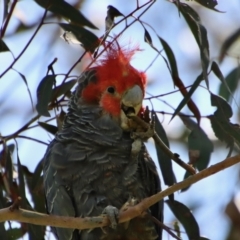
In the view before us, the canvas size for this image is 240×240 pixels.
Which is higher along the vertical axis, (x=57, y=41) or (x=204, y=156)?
(x=57, y=41)

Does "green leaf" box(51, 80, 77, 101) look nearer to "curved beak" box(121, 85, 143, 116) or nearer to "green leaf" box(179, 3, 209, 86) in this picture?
"curved beak" box(121, 85, 143, 116)

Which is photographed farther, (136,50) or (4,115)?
(4,115)

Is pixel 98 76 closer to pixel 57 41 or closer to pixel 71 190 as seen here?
pixel 71 190

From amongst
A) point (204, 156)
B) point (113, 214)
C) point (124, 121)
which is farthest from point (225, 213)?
point (113, 214)

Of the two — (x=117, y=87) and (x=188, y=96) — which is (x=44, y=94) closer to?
(x=117, y=87)

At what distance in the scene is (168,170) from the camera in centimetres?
259

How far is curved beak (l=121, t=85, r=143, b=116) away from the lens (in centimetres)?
259

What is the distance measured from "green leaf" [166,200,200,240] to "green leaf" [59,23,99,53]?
2.25 feet

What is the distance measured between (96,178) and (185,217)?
420 millimetres

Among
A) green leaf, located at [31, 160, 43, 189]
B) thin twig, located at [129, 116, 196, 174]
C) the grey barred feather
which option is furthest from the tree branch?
A: green leaf, located at [31, 160, 43, 189]

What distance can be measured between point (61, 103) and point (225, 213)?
121 centimetres

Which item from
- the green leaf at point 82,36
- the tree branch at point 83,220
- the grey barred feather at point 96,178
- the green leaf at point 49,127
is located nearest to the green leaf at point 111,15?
the green leaf at point 82,36

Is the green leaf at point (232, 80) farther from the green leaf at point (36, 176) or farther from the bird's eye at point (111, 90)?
the green leaf at point (36, 176)

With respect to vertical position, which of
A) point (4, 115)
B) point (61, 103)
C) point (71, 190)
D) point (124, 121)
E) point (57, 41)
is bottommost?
point (71, 190)
